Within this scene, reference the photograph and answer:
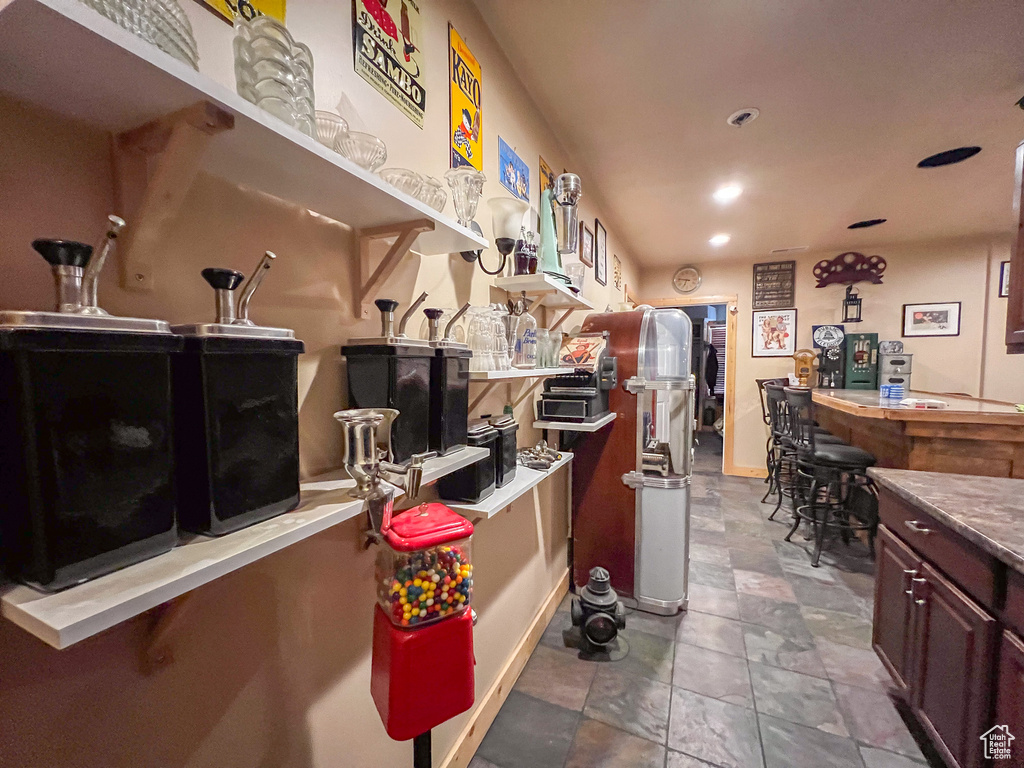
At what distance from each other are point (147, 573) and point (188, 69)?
533 mm

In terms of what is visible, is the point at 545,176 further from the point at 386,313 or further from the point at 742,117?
the point at 386,313

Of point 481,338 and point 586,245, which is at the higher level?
point 586,245

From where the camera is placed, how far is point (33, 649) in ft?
1.60

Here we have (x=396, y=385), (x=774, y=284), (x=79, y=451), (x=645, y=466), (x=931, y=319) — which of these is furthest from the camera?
(x=774, y=284)

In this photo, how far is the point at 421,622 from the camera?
78 centimetres

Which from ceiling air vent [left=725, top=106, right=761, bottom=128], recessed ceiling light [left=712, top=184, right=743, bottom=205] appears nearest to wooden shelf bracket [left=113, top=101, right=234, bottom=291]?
ceiling air vent [left=725, top=106, right=761, bottom=128]

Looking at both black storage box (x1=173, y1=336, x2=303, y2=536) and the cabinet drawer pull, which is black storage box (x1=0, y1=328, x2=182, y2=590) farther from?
the cabinet drawer pull

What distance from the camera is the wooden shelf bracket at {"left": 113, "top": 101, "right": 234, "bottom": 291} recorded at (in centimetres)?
49

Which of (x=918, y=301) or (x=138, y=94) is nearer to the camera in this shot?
(x=138, y=94)

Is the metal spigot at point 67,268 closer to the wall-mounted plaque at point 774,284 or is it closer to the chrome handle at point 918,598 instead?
the chrome handle at point 918,598

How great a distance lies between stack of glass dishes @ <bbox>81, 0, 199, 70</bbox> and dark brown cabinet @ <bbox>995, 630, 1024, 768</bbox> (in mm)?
1927

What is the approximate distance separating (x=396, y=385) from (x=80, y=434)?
48 centimetres

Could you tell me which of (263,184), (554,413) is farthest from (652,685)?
(263,184)

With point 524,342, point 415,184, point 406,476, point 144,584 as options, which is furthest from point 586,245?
point 144,584
